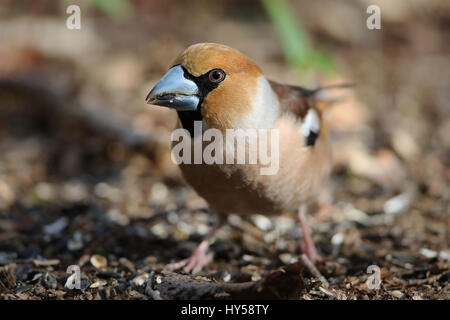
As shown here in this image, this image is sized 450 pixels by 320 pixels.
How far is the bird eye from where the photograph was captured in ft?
10.2

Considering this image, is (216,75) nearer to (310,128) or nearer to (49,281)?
(310,128)

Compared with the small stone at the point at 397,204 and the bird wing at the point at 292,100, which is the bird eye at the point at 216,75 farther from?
the small stone at the point at 397,204

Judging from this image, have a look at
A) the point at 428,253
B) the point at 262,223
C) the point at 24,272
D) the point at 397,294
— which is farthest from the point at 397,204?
the point at 24,272

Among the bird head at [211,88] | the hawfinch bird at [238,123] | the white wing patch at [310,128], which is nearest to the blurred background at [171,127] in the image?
the hawfinch bird at [238,123]

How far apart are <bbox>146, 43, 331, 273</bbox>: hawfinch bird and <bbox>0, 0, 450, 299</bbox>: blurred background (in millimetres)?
470

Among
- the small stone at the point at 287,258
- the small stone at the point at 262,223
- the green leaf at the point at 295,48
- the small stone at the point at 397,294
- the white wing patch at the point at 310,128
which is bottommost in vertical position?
the small stone at the point at 397,294

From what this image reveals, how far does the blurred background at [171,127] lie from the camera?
3.97m

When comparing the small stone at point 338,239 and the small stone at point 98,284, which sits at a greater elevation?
the small stone at point 338,239

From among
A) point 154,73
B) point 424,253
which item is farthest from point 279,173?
point 154,73

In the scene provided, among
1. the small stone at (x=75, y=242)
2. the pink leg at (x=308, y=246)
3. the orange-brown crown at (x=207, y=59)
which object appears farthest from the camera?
the small stone at (x=75, y=242)
